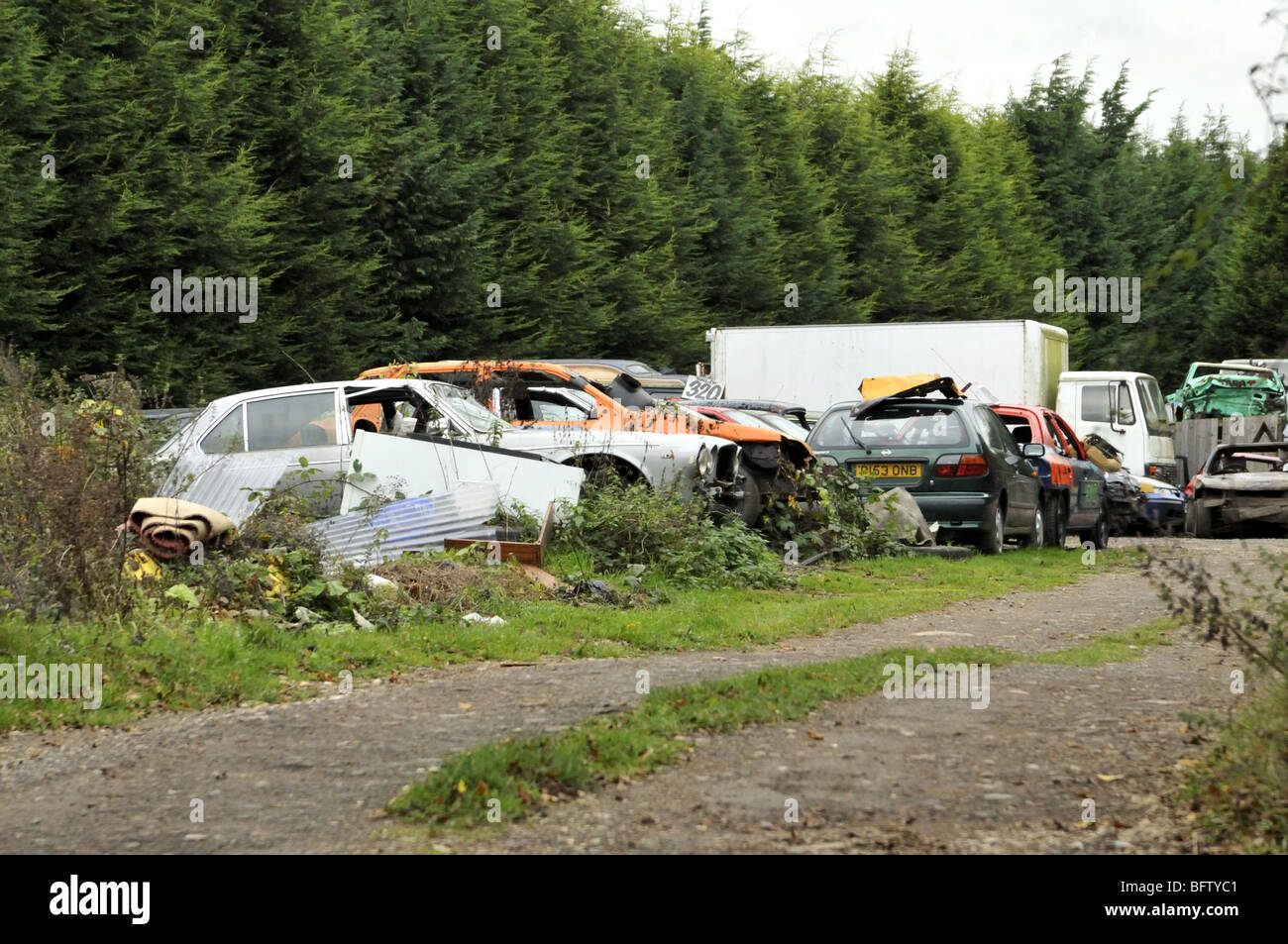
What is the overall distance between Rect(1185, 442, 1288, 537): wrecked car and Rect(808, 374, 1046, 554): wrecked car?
649 centimetres

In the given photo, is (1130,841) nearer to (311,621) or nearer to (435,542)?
(311,621)

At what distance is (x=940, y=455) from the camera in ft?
54.9

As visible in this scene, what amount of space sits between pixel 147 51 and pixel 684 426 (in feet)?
43.6

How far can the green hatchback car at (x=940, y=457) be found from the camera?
16.7 m

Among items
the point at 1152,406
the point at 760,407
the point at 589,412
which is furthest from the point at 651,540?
A: the point at 1152,406

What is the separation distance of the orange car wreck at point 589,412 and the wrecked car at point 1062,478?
440 cm

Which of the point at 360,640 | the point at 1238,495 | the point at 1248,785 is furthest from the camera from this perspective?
the point at 1238,495

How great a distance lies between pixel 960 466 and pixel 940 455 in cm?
25

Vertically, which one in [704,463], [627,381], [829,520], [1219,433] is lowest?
[829,520]

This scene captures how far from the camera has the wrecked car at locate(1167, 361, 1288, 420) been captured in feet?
113

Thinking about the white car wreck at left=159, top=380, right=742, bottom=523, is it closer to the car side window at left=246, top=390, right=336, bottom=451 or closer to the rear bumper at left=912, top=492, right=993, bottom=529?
the car side window at left=246, top=390, right=336, bottom=451

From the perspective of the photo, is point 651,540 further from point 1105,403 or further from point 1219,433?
point 1219,433

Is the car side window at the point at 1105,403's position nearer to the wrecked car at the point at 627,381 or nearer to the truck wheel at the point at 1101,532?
the truck wheel at the point at 1101,532

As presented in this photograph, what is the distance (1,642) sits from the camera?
8023 mm
